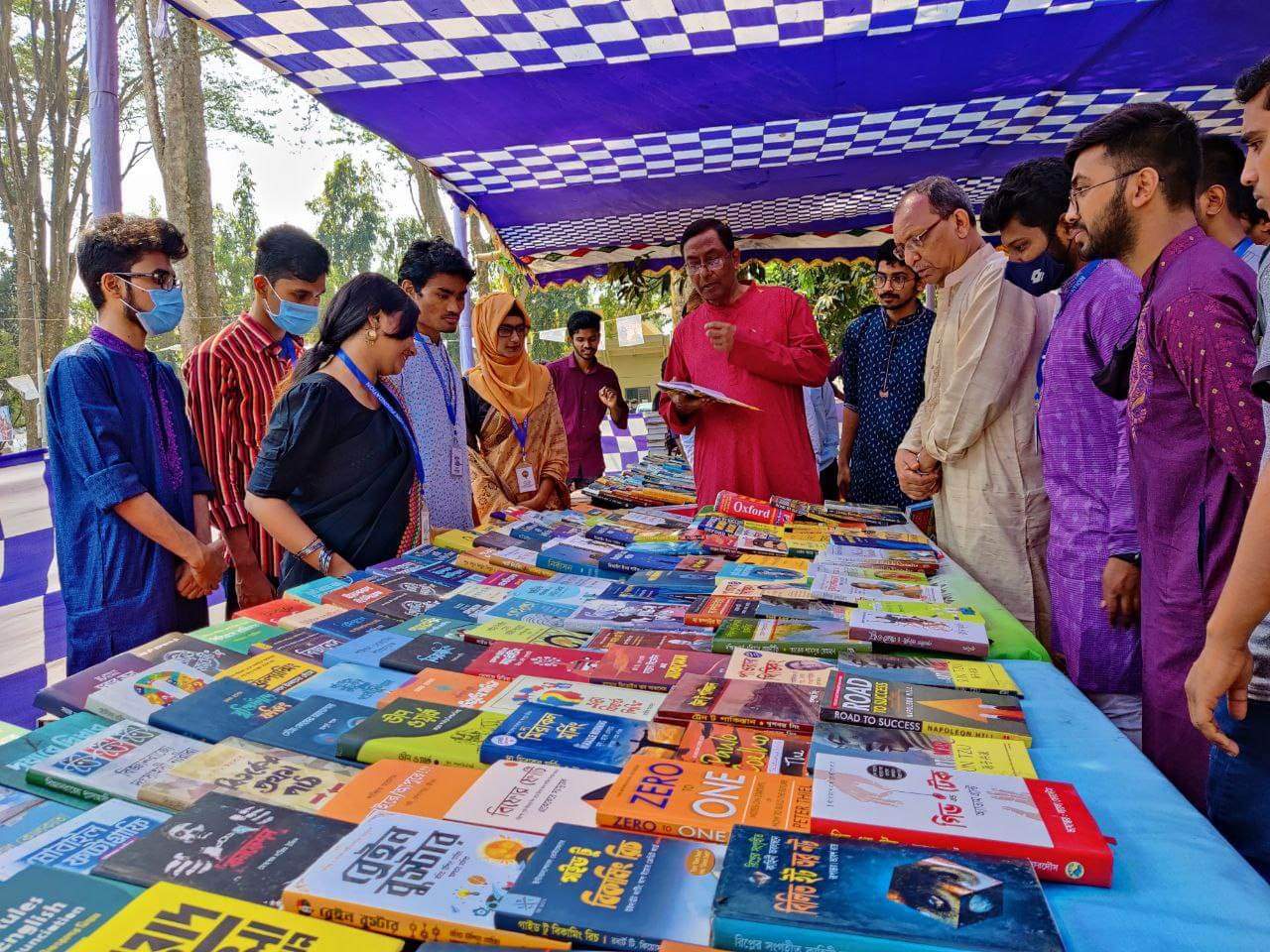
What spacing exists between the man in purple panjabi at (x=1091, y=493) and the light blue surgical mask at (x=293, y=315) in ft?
6.84

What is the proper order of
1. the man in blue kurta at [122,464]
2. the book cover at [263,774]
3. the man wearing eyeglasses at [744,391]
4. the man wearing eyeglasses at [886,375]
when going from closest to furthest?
the book cover at [263,774] < the man in blue kurta at [122,464] < the man wearing eyeglasses at [744,391] < the man wearing eyeglasses at [886,375]

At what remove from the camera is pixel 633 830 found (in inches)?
29.0

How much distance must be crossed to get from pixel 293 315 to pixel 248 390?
265 mm

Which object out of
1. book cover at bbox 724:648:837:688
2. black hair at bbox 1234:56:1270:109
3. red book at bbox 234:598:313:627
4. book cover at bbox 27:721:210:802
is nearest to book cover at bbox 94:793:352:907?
book cover at bbox 27:721:210:802

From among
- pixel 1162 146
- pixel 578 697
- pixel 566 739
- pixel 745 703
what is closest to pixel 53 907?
pixel 566 739

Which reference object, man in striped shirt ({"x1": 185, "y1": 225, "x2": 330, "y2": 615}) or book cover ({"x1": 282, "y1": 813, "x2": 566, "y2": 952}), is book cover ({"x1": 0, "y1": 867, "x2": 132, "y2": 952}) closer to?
book cover ({"x1": 282, "y1": 813, "x2": 566, "y2": 952})

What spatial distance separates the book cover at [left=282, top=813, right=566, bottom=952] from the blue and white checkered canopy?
2.28 m

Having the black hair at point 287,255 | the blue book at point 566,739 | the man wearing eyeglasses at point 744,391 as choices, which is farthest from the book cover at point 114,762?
the man wearing eyeglasses at point 744,391

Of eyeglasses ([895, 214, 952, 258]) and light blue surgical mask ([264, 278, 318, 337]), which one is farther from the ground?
eyeglasses ([895, 214, 952, 258])

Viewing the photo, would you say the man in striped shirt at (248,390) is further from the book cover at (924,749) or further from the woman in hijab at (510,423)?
the book cover at (924,749)

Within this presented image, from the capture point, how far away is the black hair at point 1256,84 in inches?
41.1

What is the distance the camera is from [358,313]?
6.27ft

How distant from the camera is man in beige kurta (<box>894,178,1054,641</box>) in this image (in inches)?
81.5

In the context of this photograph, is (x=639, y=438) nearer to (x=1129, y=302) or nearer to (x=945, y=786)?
(x=1129, y=302)
